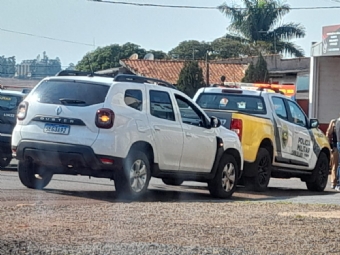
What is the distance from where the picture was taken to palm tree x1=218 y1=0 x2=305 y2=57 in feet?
164

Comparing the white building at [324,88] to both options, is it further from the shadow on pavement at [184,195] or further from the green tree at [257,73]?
the shadow on pavement at [184,195]

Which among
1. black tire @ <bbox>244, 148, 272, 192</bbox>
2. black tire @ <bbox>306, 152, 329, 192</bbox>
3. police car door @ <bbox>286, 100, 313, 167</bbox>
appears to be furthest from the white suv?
black tire @ <bbox>306, 152, 329, 192</bbox>

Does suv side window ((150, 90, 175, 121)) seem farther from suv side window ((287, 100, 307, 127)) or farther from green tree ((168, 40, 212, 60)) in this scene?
green tree ((168, 40, 212, 60))

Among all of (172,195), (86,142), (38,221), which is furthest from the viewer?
(172,195)

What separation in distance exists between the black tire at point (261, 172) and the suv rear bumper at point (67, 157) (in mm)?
4316

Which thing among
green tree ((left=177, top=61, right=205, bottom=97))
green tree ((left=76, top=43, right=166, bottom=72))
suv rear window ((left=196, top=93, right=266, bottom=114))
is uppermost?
green tree ((left=76, top=43, right=166, bottom=72))

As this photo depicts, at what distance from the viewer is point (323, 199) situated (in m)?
13.6

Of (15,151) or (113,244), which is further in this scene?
(15,151)

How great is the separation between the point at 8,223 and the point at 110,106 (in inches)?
124

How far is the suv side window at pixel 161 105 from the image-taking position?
38.7ft

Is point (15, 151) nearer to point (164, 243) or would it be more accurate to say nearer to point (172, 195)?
point (172, 195)


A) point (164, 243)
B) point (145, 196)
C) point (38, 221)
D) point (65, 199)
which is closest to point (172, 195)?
point (145, 196)

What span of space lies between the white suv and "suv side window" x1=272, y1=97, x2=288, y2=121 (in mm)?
3392

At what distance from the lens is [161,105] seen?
39.4 feet
